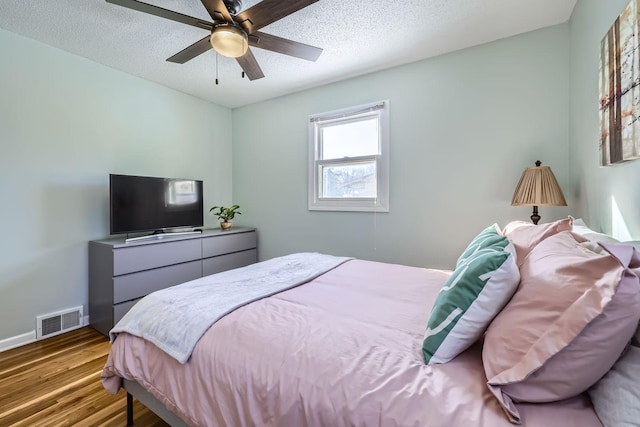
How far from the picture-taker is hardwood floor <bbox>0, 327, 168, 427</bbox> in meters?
1.54

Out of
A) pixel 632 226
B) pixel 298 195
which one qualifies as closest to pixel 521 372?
pixel 632 226

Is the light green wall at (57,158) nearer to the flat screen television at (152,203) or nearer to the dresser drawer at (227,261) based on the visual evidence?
the flat screen television at (152,203)

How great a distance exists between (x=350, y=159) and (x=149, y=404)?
104 inches

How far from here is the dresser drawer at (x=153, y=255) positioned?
2.47m

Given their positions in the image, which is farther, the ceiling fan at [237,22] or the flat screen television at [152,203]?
the flat screen television at [152,203]

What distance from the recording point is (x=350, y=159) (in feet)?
10.4

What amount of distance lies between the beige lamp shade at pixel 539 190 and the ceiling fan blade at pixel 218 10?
2234 millimetres

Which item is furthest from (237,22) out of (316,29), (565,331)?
(565,331)

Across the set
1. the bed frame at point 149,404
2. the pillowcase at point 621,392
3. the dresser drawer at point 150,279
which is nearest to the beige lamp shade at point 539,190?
the pillowcase at point 621,392

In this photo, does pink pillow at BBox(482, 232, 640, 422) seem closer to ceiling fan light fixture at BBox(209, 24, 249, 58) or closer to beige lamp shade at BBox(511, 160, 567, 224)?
beige lamp shade at BBox(511, 160, 567, 224)

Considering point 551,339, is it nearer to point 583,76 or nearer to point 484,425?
point 484,425

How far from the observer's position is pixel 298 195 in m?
3.52

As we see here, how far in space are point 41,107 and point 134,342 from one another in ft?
8.13

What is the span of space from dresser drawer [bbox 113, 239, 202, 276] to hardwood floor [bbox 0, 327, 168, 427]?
2.14 feet
